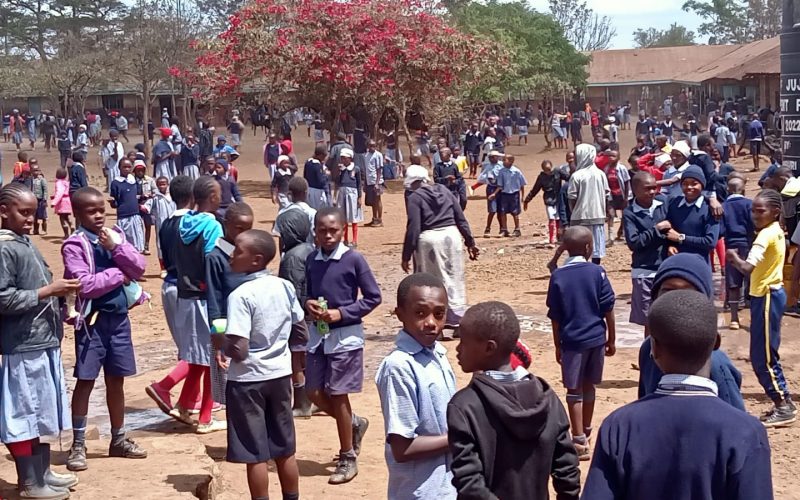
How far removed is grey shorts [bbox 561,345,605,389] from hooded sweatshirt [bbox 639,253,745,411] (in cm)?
196

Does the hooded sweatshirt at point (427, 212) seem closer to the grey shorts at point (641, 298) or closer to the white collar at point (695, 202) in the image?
the grey shorts at point (641, 298)

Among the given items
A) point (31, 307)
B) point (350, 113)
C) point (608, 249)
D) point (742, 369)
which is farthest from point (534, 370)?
point (350, 113)

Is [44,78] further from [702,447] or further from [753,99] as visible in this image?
[702,447]

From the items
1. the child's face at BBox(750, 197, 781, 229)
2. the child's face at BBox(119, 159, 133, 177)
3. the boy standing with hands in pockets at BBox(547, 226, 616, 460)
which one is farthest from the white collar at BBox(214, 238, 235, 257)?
the child's face at BBox(119, 159, 133, 177)

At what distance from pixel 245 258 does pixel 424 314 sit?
1619 millimetres

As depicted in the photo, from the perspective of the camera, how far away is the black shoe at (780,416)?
281 inches

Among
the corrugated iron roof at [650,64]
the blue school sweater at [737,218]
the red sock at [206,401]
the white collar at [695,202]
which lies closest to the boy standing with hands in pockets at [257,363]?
the red sock at [206,401]

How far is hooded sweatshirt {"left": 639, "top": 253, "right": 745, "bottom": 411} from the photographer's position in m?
3.44

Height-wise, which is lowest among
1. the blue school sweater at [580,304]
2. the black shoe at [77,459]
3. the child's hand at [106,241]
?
the black shoe at [77,459]

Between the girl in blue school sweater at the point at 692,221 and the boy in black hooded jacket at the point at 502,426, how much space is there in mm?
4297

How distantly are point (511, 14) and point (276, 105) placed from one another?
65.9 feet

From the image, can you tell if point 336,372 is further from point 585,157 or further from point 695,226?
point 585,157

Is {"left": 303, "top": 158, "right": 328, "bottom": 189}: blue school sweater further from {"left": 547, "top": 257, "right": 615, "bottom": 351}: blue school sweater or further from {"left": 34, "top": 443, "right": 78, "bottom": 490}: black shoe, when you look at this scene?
{"left": 34, "top": 443, "right": 78, "bottom": 490}: black shoe

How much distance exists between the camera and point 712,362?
3.47 meters
